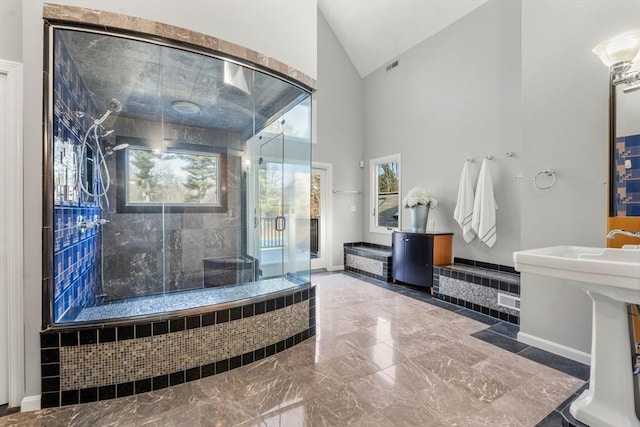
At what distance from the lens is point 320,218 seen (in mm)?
5734

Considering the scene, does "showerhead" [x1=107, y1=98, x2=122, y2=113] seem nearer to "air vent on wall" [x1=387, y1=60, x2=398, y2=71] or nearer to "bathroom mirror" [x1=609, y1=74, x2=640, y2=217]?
"bathroom mirror" [x1=609, y1=74, x2=640, y2=217]

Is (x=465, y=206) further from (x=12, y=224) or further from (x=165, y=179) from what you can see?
(x=12, y=224)

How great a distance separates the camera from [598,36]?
7.24ft

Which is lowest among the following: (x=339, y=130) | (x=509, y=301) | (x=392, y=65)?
(x=509, y=301)

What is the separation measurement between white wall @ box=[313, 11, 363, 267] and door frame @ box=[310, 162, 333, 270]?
74 mm

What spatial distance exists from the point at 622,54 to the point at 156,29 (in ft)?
10.3

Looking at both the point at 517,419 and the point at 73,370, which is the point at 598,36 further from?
the point at 73,370

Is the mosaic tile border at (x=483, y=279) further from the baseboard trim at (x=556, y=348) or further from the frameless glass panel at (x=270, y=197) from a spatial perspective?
the frameless glass panel at (x=270, y=197)

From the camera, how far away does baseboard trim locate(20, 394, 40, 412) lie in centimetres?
169

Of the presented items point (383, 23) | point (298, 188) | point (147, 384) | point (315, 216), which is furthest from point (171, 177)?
point (383, 23)

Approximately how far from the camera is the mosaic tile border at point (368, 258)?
4.88 meters

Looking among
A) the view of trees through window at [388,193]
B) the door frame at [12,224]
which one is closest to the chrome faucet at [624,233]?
the view of trees through window at [388,193]

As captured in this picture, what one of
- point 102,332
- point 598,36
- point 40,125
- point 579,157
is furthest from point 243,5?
point 579,157

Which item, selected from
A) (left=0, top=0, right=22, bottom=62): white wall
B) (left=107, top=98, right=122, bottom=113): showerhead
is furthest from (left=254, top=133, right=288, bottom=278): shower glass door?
(left=0, top=0, right=22, bottom=62): white wall
